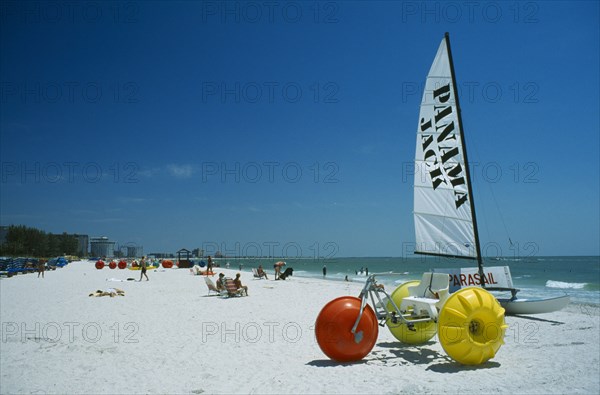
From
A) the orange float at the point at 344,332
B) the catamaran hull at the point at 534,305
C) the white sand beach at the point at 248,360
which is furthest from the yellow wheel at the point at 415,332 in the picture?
the catamaran hull at the point at 534,305

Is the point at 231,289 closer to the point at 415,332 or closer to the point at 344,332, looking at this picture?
the point at 415,332

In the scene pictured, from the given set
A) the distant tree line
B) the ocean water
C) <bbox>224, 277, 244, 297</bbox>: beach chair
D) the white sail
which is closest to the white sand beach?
the ocean water

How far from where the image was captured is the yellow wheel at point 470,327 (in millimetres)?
6391

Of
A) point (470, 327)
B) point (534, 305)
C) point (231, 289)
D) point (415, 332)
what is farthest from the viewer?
point (231, 289)

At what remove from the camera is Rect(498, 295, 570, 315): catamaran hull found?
11500mm

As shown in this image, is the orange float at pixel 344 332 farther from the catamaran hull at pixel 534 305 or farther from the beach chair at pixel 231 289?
the beach chair at pixel 231 289

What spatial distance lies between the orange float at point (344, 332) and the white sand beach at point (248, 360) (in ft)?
0.61

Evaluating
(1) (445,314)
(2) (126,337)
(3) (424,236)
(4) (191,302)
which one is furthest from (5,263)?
(1) (445,314)

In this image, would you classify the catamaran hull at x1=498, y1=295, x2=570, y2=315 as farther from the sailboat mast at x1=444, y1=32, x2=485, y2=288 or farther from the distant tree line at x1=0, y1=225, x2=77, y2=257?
the distant tree line at x1=0, y1=225, x2=77, y2=257

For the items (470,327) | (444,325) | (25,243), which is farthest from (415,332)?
(25,243)

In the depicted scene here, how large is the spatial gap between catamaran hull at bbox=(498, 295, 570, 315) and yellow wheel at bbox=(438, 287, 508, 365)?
18.9ft

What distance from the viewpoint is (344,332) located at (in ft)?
22.0

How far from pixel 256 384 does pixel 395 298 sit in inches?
144

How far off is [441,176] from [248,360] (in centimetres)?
713
